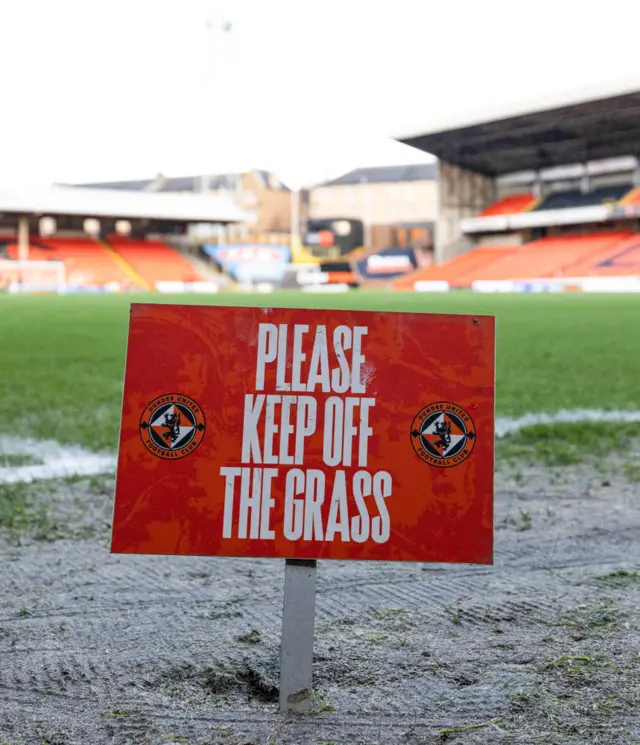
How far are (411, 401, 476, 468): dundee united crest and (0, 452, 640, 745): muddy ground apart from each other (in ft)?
2.02

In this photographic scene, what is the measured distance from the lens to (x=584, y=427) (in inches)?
282

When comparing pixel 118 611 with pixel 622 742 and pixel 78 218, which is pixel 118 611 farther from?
pixel 78 218

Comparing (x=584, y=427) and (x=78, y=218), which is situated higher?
(x=78, y=218)

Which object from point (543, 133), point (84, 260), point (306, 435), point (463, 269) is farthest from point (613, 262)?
point (306, 435)

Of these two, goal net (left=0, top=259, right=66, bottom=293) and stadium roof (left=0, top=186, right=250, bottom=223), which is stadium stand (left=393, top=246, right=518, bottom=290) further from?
goal net (left=0, top=259, right=66, bottom=293)

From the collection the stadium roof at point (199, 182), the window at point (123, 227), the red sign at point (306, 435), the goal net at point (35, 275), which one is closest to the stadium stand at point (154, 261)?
the window at point (123, 227)

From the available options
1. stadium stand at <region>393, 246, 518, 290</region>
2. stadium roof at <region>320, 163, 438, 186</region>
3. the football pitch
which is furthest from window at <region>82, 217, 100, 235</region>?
the football pitch

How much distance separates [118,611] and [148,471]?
1.01 metres

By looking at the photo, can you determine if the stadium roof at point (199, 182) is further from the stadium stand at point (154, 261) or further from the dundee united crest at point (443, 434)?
the dundee united crest at point (443, 434)

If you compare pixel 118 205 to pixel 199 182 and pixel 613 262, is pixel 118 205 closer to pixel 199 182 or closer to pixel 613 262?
pixel 613 262

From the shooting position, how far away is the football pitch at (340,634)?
2152 mm

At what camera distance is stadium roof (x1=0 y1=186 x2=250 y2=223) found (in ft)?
171

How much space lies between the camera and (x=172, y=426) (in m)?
2.16

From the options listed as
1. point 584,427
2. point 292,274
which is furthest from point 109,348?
point 292,274
